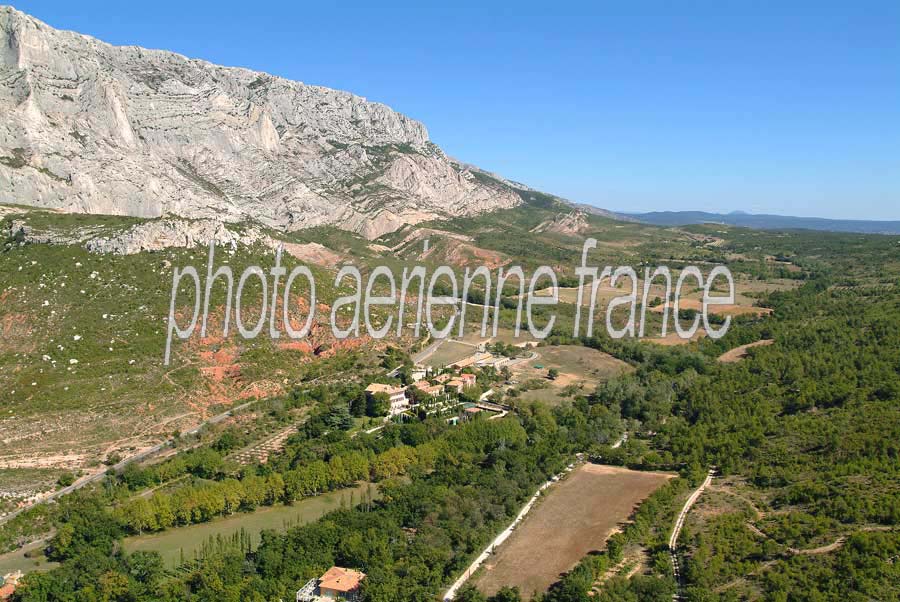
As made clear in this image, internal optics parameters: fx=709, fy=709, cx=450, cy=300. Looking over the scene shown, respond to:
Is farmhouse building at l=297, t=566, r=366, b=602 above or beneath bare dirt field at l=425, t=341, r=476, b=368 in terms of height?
beneath

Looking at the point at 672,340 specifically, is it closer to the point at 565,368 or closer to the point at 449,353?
the point at 565,368

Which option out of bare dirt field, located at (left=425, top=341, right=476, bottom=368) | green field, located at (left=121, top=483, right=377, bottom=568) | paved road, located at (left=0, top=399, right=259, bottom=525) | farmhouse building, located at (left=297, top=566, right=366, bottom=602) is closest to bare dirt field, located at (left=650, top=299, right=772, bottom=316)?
bare dirt field, located at (left=425, top=341, right=476, bottom=368)

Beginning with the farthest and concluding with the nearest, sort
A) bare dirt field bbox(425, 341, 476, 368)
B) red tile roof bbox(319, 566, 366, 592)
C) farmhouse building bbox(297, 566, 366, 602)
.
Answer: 1. bare dirt field bbox(425, 341, 476, 368)
2. red tile roof bbox(319, 566, 366, 592)
3. farmhouse building bbox(297, 566, 366, 602)

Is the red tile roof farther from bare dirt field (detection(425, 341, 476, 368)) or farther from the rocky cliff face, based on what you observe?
the rocky cliff face

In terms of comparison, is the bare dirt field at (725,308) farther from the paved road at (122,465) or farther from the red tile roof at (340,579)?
the red tile roof at (340,579)

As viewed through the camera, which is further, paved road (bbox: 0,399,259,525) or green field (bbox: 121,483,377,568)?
paved road (bbox: 0,399,259,525)

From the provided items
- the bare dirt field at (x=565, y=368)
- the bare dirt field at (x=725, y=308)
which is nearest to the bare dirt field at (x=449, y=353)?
the bare dirt field at (x=565, y=368)

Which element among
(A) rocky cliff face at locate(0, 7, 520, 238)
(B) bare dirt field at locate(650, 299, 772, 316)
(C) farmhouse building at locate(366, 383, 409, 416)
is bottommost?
(C) farmhouse building at locate(366, 383, 409, 416)

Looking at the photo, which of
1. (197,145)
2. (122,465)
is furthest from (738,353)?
(197,145)
